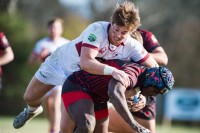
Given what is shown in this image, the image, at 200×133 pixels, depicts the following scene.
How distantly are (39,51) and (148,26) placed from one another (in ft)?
81.4

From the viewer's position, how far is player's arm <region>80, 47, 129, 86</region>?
20.2 feet

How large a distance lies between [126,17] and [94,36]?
1.34 ft

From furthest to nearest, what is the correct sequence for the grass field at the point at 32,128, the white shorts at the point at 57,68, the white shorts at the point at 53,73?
the grass field at the point at 32,128
the white shorts at the point at 53,73
the white shorts at the point at 57,68

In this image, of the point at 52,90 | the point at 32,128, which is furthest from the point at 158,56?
the point at 32,128

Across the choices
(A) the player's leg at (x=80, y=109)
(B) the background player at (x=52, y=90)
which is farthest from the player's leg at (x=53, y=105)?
(A) the player's leg at (x=80, y=109)

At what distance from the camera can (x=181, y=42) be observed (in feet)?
96.4

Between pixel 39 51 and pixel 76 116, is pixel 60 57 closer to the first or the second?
pixel 76 116

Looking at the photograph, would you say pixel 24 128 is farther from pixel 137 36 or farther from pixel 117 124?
pixel 137 36

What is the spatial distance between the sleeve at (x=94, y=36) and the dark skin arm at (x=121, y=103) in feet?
2.01

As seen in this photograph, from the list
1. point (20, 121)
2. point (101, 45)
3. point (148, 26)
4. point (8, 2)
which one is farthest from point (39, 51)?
point (148, 26)

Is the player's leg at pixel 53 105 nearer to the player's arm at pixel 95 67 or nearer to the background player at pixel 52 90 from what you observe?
the background player at pixel 52 90

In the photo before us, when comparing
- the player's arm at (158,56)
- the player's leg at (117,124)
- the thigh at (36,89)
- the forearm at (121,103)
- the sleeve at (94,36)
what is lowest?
the player's leg at (117,124)

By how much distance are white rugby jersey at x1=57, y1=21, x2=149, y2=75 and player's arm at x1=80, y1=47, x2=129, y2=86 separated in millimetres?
70

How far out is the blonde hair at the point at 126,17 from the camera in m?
6.42
